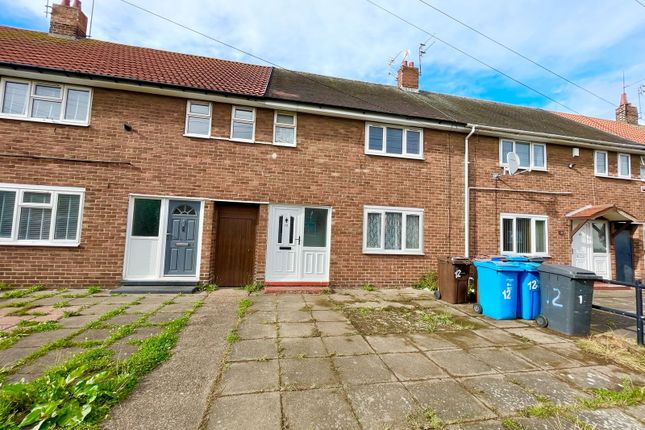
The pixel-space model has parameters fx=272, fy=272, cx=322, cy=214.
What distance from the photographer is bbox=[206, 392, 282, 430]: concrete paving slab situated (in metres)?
2.23

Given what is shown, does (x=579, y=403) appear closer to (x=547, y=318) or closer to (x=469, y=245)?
(x=547, y=318)

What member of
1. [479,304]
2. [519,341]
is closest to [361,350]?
[519,341]

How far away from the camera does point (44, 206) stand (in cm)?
645

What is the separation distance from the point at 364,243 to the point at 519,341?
4.26 m

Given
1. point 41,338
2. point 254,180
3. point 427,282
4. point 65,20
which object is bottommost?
point 41,338

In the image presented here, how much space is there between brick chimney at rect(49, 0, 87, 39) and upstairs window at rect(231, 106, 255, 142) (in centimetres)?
741

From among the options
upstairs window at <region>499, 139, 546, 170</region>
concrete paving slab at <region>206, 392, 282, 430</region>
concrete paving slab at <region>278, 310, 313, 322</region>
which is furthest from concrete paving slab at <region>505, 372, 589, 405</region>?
upstairs window at <region>499, 139, 546, 170</region>

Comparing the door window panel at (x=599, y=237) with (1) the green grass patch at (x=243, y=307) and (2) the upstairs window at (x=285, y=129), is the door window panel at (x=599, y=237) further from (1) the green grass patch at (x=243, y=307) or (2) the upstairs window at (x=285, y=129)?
(1) the green grass patch at (x=243, y=307)

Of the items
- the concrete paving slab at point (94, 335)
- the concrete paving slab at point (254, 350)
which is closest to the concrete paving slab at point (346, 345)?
the concrete paving slab at point (254, 350)

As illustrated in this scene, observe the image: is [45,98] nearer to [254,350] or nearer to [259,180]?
[259,180]

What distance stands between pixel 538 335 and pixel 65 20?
15953 mm

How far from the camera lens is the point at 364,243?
785cm

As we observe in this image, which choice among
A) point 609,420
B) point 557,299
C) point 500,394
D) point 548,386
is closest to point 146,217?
point 500,394

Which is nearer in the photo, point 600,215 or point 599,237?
point 600,215
